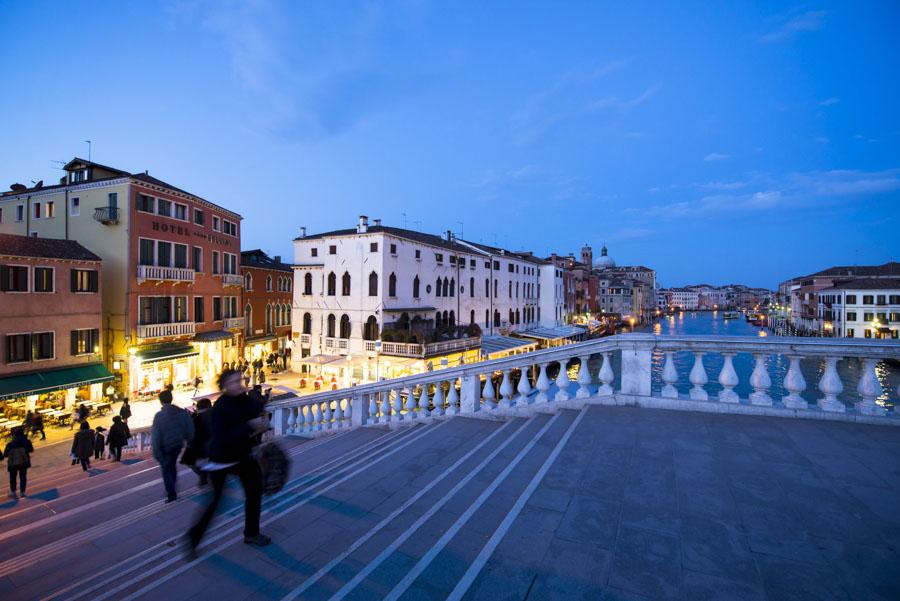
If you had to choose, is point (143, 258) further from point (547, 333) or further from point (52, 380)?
point (547, 333)

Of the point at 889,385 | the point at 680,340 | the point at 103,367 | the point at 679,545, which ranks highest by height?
the point at 680,340

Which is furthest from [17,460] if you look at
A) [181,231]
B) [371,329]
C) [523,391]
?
[371,329]

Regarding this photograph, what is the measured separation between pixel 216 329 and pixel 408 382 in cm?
2112

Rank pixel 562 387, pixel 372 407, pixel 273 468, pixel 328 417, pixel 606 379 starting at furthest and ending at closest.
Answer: pixel 328 417
pixel 372 407
pixel 562 387
pixel 606 379
pixel 273 468

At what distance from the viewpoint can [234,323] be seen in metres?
25.4

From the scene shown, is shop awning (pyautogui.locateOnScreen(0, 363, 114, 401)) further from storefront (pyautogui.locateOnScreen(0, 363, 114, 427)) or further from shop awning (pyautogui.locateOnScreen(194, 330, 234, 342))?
shop awning (pyautogui.locateOnScreen(194, 330, 234, 342))

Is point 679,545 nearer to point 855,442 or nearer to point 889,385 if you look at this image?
point 855,442

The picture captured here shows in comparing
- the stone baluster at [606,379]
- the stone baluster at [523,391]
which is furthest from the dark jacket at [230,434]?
the stone baluster at [606,379]

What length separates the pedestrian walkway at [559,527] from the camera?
2.29 m

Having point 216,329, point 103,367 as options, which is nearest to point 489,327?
point 216,329

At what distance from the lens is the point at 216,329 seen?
78.0ft

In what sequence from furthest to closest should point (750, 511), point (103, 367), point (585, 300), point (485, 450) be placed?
point (585, 300) → point (103, 367) → point (485, 450) → point (750, 511)

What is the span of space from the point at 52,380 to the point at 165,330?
4.95 meters

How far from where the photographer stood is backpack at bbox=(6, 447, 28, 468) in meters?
8.50
